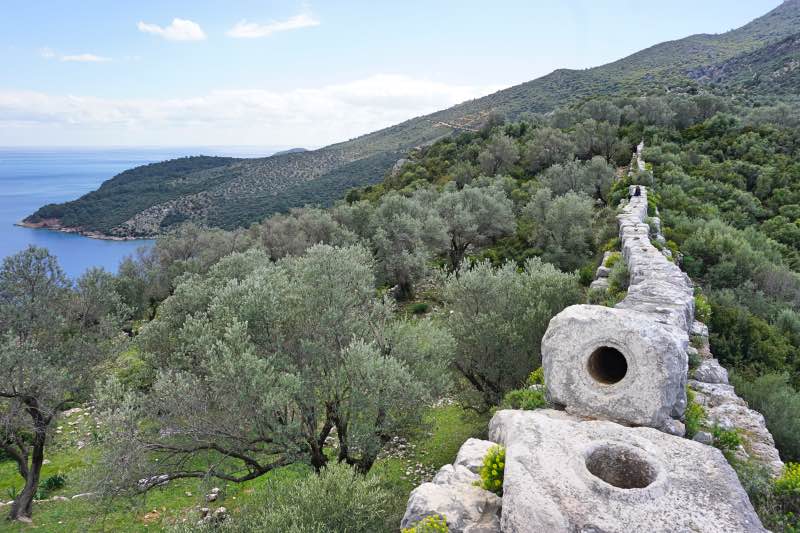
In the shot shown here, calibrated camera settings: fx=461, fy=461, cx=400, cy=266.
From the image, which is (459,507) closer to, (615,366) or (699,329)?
(615,366)

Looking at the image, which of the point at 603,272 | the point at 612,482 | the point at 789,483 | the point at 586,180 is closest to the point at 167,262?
the point at 603,272

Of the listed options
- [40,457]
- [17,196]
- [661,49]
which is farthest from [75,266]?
[661,49]

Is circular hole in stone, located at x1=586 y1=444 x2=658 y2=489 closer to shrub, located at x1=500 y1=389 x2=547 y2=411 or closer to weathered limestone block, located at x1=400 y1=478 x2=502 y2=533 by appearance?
weathered limestone block, located at x1=400 y1=478 x2=502 y2=533

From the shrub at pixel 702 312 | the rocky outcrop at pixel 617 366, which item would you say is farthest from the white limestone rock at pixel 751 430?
the shrub at pixel 702 312

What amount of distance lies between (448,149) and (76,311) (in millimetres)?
48532

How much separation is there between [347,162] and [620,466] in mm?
91981

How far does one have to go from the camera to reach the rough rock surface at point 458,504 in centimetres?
584

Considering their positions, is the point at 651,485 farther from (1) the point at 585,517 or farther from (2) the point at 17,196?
(2) the point at 17,196

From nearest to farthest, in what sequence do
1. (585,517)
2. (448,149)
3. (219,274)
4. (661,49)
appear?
(585,517) < (219,274) < (448,149) < (661,49)

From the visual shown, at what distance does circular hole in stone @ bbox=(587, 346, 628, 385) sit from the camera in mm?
7930

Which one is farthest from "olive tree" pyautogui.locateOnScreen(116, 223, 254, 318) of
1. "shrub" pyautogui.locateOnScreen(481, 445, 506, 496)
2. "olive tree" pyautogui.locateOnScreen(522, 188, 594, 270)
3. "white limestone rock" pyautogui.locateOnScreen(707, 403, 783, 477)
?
"white limestone rock" pyautogui.locateOnScreen(707, 403, 783, 477)

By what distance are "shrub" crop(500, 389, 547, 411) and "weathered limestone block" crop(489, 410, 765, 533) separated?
157 cm

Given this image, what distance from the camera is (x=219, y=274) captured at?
21.0 metres

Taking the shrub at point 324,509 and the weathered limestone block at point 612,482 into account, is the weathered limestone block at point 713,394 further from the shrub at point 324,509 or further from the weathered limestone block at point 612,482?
the shrub at point 324,509
